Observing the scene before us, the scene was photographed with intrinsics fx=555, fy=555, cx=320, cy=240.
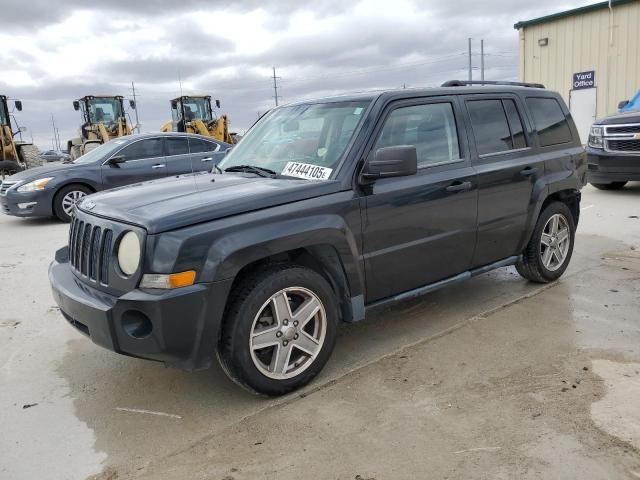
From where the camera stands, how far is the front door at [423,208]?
11.7 feet

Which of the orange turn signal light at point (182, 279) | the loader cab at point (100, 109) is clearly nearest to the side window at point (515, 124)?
the orange turn signal light at point (182, 279)

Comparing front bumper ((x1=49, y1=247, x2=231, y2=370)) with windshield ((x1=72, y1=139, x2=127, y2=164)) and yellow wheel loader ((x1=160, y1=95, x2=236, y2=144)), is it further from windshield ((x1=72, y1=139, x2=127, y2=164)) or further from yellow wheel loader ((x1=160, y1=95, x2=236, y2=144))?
yellow wheel loader ((x1=160, y1=95, x2=236, y2=144))

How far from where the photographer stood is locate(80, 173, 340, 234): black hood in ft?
9.34

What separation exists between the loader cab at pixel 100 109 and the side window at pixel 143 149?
42.2ft

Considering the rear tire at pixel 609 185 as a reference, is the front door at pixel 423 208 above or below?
above

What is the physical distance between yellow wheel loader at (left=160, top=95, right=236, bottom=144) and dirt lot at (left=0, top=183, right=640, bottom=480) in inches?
696

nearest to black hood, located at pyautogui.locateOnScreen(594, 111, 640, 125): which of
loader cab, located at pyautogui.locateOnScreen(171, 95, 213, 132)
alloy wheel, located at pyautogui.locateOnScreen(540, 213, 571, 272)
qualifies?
alloy wheel, located at pyautogui.locateOnScreen(540, 213, 571, 272)

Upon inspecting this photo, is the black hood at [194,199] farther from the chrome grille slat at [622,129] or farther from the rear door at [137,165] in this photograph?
the chrome grille slat at [622,129]

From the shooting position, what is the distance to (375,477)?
249 centimetres

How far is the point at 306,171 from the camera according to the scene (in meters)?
3.55

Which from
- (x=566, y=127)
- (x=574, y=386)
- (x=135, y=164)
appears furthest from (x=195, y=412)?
(x=135, y=164)

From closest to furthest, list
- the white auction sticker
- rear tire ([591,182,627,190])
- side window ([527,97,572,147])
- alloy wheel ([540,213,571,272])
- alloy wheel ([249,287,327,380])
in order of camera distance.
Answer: alloy wheel ([249,287,327,380]), the white auction sticker, side window ([527,97,572,147]), alloy wheel ([540,213,571,272]), rear tire ([591,182,627,190])

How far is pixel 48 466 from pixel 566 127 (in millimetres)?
4808

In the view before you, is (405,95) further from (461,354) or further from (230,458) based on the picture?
(230,458)
